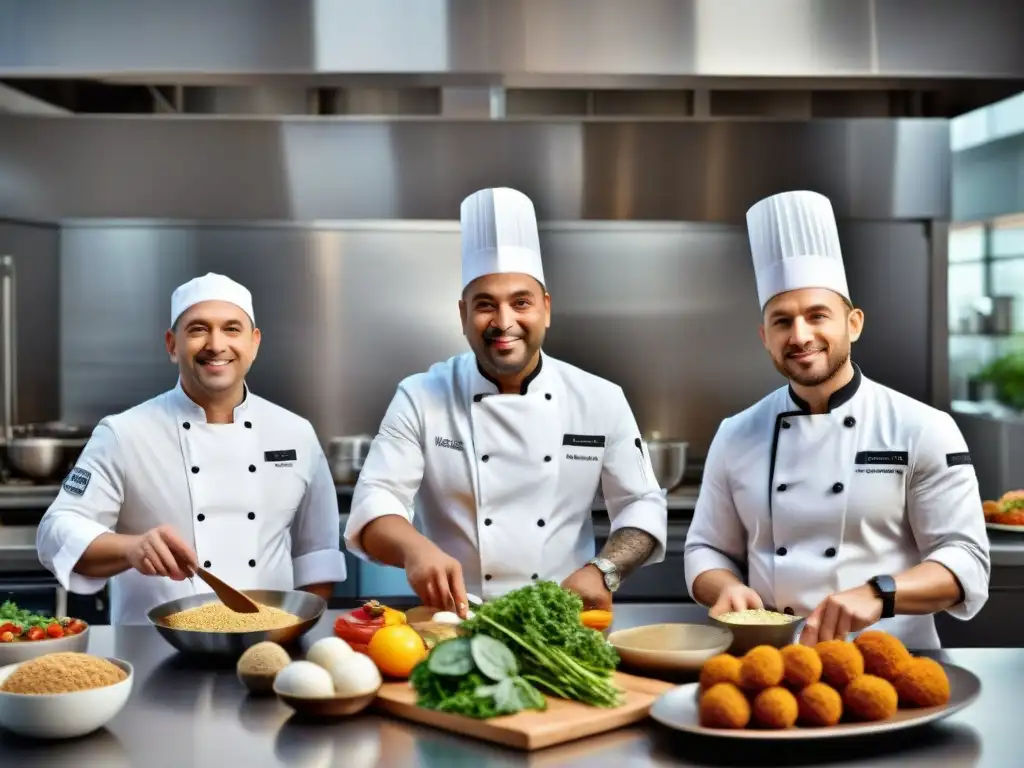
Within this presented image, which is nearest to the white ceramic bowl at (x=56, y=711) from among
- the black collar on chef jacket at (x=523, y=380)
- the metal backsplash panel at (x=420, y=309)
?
the black collar on chef jacket at (x=523, y=380)

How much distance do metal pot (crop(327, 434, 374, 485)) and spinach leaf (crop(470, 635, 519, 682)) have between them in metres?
2.62

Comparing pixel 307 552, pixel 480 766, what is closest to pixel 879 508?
pixel 480 766

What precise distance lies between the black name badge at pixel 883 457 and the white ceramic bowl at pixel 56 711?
1497mm

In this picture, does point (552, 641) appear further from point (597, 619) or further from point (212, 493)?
point (212, 493)

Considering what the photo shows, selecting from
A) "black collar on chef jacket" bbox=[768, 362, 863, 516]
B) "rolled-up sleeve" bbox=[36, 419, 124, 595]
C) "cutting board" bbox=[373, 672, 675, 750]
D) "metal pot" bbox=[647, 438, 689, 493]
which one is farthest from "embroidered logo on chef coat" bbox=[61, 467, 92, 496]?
"metal pot" bbox=[647, 438, 689, 493]

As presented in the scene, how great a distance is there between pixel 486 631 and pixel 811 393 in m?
1.02

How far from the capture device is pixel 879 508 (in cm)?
238

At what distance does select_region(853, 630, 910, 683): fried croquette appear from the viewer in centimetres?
167

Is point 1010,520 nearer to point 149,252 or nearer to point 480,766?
point 480,766

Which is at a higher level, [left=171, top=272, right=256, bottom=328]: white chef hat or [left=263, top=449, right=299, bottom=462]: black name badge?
[left=171, top=272, right=256, bottom=328]: white chef hat

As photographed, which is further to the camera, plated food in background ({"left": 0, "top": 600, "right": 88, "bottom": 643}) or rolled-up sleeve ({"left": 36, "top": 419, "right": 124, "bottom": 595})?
rolled-up sleeve ({"left": 36, "top": 419, "right": 124, "bottom": 595})

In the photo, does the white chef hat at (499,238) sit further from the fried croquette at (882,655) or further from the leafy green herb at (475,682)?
the fried croquette at (882,655)

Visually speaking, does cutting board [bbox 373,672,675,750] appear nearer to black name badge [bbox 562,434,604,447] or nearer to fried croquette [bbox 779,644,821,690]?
fried croquette [bbox 779,644,821,690]

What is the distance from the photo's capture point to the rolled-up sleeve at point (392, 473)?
102 inches
